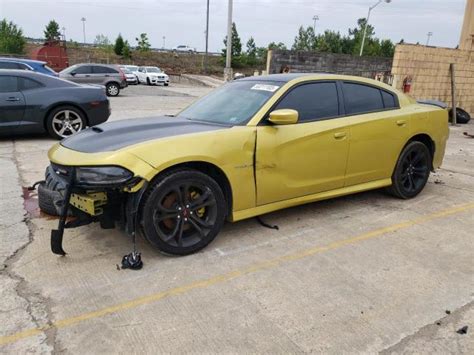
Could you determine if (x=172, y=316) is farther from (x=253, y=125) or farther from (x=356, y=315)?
(x=253, y=125)

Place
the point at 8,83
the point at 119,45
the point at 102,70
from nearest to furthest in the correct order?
1. the point at 8,83
2. the point at 102,70
3. the point at 119,45

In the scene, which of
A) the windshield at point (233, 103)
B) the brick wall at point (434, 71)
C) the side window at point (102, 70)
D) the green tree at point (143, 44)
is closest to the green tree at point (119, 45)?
the green tree at point (143, 44)

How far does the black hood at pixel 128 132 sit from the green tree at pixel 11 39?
5182cm

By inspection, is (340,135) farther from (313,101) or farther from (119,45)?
(119,45)

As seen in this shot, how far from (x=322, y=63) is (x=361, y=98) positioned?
13474 millimetres

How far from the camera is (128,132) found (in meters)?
3.86

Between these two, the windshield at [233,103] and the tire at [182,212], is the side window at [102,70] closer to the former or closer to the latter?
the windshield at [233,103]

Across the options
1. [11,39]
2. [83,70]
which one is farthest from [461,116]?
[11,39]

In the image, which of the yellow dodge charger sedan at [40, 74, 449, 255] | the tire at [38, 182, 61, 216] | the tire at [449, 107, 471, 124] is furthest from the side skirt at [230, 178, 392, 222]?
the tire at [449, 107, 471, 124]

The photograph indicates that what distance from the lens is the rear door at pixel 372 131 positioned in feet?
15.8

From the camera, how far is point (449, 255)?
3.99 meters

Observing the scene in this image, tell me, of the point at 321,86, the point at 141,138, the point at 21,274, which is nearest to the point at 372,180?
the point at 321,86

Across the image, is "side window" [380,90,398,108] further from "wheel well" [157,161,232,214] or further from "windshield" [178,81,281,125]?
"wheel well" [157,161,232,214]

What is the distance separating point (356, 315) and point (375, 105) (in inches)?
114
